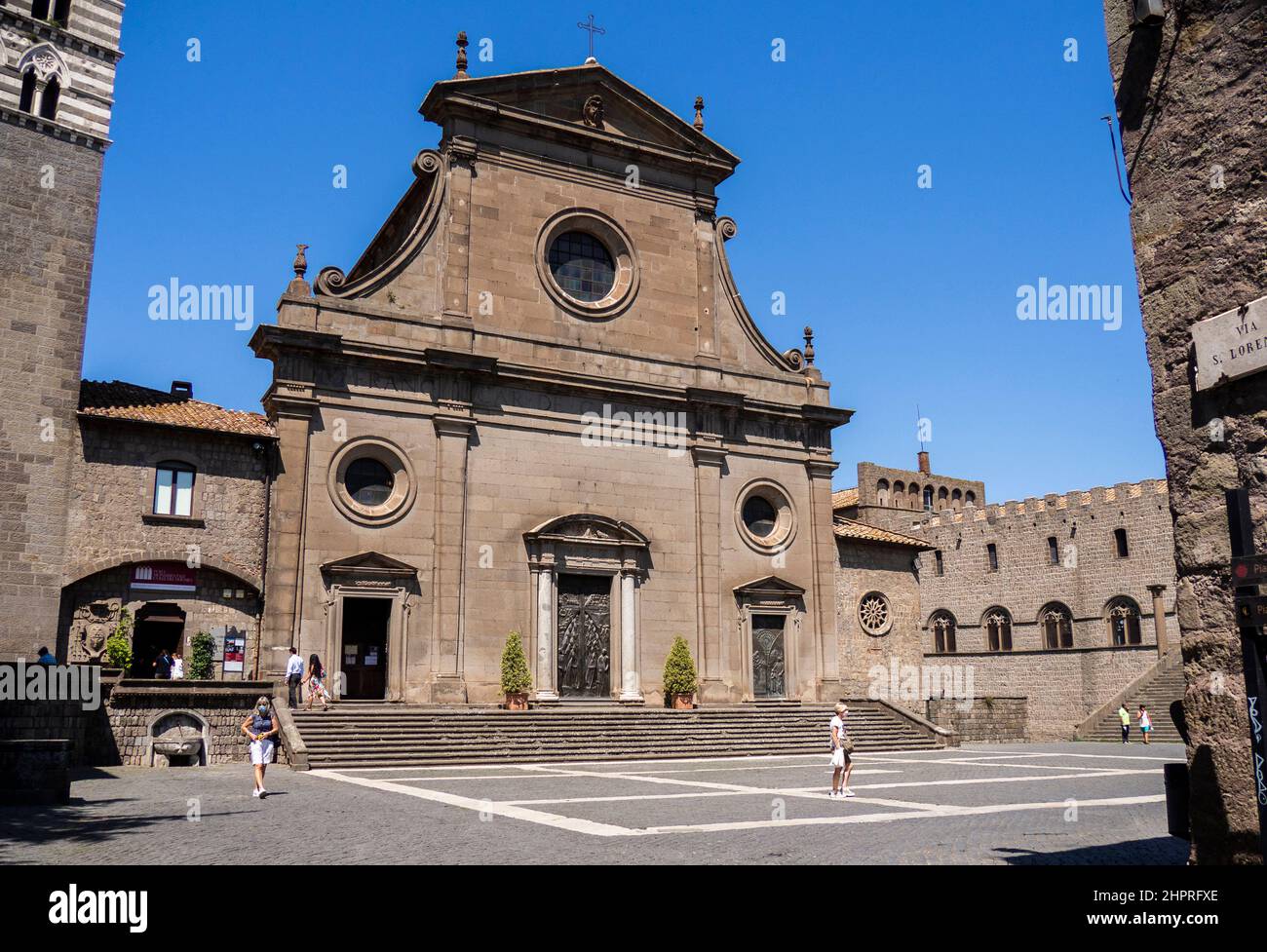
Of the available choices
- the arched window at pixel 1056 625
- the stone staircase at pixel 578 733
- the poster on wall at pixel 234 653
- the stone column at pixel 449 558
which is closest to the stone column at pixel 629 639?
the stone staircase at pixel 578 733

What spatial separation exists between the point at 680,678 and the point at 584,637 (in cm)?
326

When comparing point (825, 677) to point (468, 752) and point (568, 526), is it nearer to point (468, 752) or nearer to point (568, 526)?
point (568, 526)

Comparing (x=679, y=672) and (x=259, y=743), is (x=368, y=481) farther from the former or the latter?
(x=259, y=743)

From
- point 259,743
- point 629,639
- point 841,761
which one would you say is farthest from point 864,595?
point 259,743

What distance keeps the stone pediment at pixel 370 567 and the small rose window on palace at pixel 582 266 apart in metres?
11.0

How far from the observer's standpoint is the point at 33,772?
1520 cm

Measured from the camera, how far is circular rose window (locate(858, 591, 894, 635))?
130ft

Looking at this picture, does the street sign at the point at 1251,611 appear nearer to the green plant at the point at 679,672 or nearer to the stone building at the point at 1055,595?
the green plant at the point at 679,672

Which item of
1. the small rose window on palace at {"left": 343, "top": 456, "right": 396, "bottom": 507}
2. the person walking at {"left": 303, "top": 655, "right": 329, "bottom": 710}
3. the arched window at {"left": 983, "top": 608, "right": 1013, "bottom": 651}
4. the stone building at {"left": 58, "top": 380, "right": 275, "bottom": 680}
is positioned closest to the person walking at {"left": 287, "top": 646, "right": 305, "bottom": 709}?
the person walking at {"left": 303, "top": 655, "right": 329, "bottom": 710}

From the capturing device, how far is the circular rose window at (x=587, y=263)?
114 ft

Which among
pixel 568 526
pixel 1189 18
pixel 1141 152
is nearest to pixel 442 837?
pixel 1141 152

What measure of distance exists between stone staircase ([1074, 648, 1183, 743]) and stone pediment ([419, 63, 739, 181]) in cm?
2665
